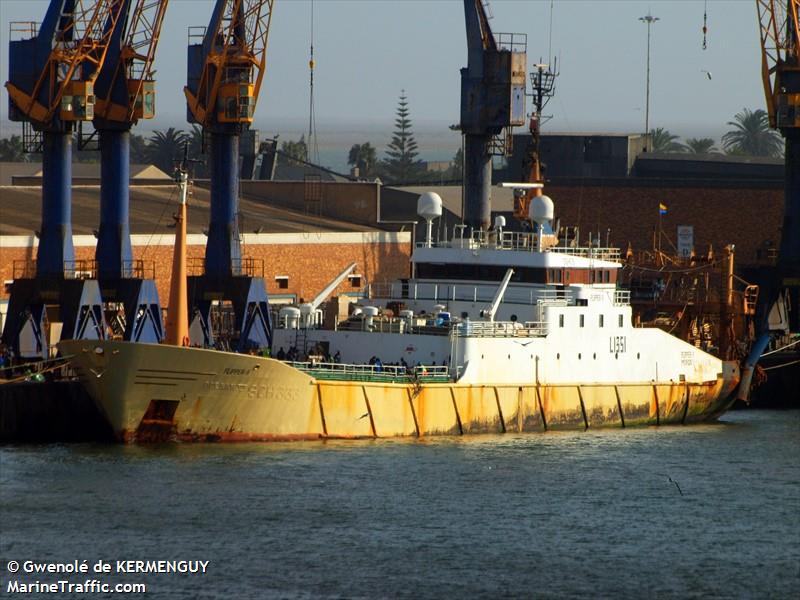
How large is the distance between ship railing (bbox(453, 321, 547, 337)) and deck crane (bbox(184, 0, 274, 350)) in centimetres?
1048

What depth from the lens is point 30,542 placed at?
42750 millimetres

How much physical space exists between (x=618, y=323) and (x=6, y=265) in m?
22.2

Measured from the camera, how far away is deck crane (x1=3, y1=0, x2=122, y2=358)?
61812 mm

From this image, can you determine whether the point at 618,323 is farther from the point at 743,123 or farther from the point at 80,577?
the point at 743,123

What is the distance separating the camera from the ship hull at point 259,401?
175 ft

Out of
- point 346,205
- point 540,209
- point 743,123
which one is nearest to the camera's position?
point 540,209

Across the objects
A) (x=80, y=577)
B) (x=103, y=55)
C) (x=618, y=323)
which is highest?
(x=103, y=55)

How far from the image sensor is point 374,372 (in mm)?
57156

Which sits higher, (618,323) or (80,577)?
(618,323)

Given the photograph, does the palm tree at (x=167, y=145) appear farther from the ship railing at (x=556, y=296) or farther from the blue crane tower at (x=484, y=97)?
the ship railing at (x=556, y=296)

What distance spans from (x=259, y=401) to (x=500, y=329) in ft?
28.0

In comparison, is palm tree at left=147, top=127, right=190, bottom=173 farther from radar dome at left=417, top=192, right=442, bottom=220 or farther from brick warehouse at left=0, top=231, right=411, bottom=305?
radar dome at left=417, top=192, right=442, bottom=220

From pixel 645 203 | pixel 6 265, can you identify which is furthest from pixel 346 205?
pixel 6 265

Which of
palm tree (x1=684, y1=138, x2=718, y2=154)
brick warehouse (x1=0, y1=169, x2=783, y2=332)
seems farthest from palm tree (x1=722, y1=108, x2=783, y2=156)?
brick warehouse (x1=0, y1=169, x2=783, y2=332)
